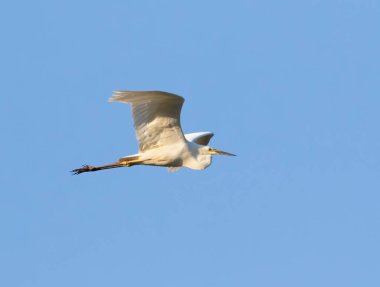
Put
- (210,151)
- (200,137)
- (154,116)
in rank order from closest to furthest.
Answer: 1. (154,116)
2. (210,151)
3. (200,137)

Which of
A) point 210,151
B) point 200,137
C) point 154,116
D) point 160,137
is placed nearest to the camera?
point 154,116

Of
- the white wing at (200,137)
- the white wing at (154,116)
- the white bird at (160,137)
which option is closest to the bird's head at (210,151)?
the white bird at (160,137)

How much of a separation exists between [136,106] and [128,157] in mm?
1918

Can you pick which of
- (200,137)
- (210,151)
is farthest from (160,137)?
(200,137)

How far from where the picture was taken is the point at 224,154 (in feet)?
67.4

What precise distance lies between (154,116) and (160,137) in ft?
2.52

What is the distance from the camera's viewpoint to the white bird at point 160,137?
17938mm

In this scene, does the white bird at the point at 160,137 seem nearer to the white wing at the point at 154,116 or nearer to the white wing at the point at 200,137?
the white wing at the point at 154,116

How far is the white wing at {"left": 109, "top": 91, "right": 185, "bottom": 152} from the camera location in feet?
58.0

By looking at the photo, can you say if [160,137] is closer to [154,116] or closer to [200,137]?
[154,116]

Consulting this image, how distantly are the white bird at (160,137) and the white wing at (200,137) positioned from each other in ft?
2.48

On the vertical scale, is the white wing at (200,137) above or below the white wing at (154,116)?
below

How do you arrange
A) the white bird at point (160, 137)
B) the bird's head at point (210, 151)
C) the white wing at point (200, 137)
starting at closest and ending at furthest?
the white bird at point (160, 137) < the bird's head at point (210, 151) < the white wing at point (200, 137)

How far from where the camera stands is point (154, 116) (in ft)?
61.4
